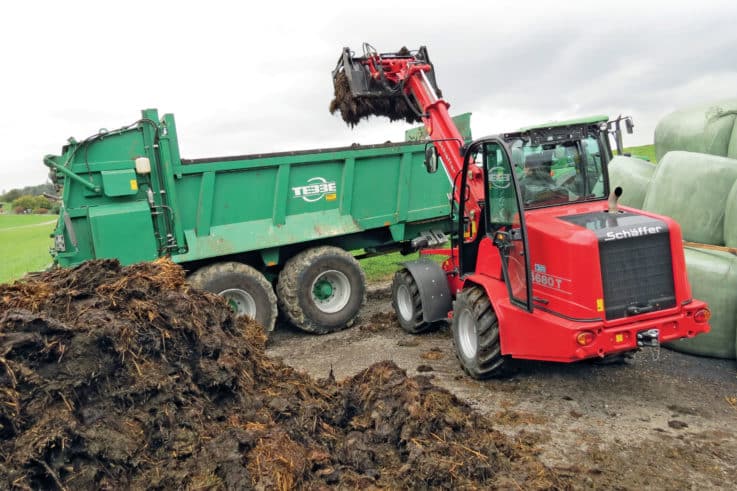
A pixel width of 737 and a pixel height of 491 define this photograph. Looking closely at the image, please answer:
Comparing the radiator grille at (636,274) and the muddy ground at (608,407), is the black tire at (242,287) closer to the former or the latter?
the muddy ground at (608,407)

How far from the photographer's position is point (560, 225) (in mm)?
4383

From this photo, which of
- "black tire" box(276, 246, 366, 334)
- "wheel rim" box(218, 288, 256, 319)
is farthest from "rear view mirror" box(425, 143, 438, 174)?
"wheel rim" box(218, 288, 256, 319)

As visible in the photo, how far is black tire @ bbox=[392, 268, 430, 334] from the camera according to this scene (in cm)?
645

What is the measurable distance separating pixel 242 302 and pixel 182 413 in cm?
319

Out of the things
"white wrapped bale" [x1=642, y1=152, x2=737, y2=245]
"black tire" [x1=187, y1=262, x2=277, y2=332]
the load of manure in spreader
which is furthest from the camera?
A: "black tire" [x1=187, y1=262, x2=277, y2=332]

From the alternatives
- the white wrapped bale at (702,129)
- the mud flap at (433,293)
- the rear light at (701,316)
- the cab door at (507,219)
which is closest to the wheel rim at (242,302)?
the mud flap at (433,293)

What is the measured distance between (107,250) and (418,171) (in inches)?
168

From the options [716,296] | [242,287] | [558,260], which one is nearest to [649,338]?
[558,260]

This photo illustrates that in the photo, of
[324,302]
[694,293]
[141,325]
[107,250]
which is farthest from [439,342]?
[107,250]

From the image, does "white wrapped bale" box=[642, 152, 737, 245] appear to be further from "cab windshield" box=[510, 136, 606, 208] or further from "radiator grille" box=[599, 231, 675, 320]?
"radiator grille" box=[599, 231, 675, 320]

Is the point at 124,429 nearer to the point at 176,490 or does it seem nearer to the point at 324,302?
the point at 176,490

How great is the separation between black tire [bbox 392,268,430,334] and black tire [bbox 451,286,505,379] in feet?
3.58

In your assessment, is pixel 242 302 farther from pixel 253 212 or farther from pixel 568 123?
pixel 568 123

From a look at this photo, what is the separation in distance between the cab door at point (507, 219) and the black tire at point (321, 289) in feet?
8.56
